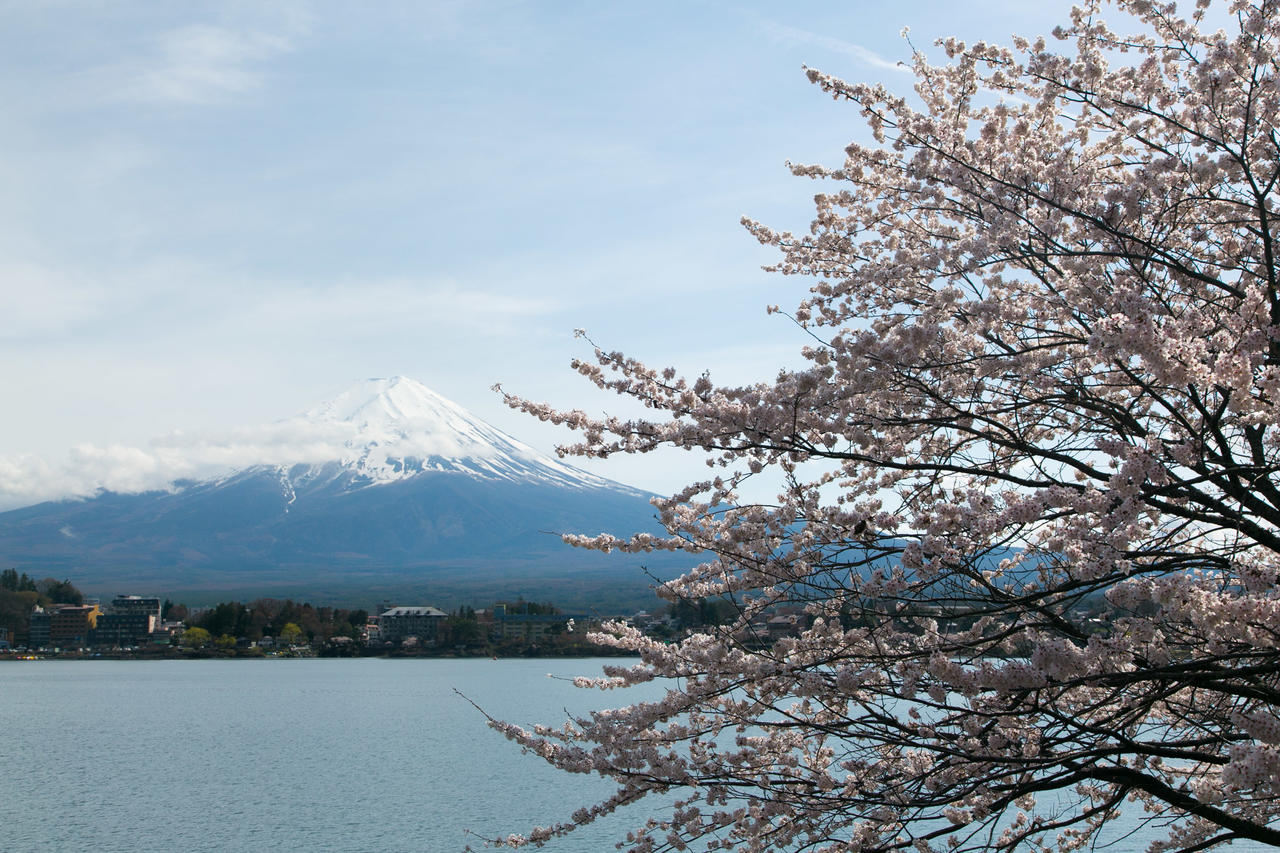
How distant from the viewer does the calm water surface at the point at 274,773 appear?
20750mm

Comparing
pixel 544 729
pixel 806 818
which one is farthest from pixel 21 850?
pixel 806 818

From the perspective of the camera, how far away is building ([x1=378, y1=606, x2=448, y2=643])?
347 ft

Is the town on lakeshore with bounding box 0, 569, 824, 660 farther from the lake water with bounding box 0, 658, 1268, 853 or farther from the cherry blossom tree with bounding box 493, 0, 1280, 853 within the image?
the cherry blossom tree with bounding box 493, 0, 1280, 853

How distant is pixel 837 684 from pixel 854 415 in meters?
1.38

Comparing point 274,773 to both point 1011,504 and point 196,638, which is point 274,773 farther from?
point 196,638

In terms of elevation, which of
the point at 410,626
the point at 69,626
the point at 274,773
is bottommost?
the point at 69,626

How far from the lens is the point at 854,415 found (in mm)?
5191

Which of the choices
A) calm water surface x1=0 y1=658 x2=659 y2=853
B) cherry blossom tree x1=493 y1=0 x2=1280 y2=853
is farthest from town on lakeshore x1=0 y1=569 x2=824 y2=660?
cherry blossom tree x1=493 y1=0 x2=1280 y2=853

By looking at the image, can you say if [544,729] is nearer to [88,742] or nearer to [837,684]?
[837,684]

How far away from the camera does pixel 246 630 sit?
106 meters

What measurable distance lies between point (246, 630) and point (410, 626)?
16.2 meters

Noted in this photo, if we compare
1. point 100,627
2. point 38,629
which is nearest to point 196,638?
point 100,627

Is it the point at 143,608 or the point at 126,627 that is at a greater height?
the point at 143,608

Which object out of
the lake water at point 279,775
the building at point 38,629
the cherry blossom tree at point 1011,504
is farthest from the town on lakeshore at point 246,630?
the cherry blossom tree at point 1011,504
